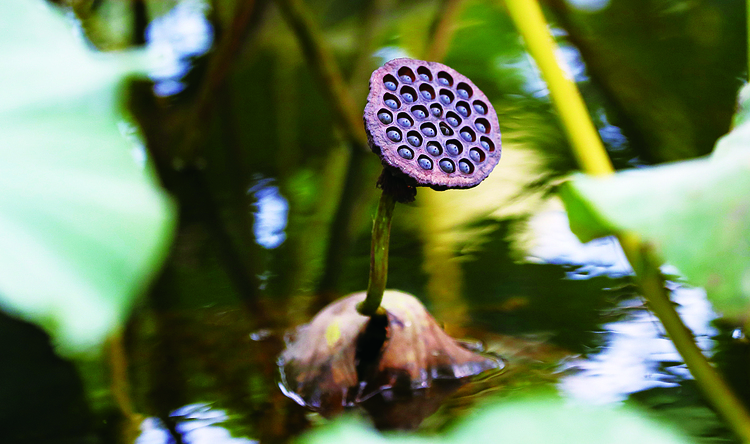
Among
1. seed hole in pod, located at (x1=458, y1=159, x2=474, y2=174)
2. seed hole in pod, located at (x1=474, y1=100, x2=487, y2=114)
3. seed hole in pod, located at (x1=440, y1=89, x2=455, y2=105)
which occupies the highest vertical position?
seed hole in pod, located at (x1=440, y1=89, x2=455, y2=105)

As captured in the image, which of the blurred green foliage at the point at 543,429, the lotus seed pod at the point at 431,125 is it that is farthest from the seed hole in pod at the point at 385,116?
the blurred green foliage at the point at 543,429

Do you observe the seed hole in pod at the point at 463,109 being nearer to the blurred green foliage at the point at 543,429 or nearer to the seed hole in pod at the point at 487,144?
the seed hole in pod at the point at 487,144

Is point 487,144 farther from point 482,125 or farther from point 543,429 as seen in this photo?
point 543,429

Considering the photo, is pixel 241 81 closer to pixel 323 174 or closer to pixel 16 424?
pixel 323 174

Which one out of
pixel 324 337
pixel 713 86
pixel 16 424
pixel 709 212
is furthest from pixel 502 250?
pixel 713 86

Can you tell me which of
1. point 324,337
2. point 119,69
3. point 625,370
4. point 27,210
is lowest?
point 625,370

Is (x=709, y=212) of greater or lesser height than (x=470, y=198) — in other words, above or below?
above

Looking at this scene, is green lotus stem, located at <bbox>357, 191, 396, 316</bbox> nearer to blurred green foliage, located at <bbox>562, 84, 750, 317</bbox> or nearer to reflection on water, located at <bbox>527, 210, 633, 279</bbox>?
blurred green foliage, located at <bbox>562, 84, 750, 317</bbox>

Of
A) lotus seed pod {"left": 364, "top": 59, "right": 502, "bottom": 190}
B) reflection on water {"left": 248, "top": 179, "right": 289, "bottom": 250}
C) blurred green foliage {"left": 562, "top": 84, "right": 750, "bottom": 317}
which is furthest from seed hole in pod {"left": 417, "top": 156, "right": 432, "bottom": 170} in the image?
reflection on water {"left": 248, "top": 179, "right": 289, "bottom": 250}
